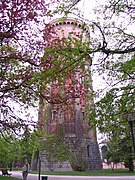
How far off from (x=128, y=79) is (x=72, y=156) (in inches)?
754

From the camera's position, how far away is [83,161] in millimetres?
26812

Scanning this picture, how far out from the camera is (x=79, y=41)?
6.41 m

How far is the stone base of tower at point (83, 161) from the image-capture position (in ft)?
88.4

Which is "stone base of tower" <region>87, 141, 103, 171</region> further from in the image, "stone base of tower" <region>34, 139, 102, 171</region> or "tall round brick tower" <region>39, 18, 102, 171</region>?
"tall round brick tower" <region>39, 18, 102, 171</region>

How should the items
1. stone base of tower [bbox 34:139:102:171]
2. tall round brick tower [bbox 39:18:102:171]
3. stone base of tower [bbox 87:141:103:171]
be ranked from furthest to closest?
1. stone base of tower [bbox 87:141:103:171]
2. stone base of tower [bbox 34:139:102:171]
3. tall round brick tower [bbox 39:18:102:171]

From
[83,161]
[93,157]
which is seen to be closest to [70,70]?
[83,161]

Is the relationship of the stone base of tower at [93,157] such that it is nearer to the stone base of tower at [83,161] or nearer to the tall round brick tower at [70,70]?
the stone base of tower at [83,161]

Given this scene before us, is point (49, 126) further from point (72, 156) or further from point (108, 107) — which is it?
point (108, 107)

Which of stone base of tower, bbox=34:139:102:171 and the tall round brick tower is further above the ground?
the tall round brick tower

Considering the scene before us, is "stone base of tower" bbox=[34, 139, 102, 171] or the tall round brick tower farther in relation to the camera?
"stone base of tower" bbox=[34, 139, 102, 171]

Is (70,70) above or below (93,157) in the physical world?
A: above

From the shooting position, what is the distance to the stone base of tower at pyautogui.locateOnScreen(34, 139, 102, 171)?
26.9m

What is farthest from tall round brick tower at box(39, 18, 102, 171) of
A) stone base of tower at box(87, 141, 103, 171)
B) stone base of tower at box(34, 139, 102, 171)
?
stone base of tower at box(87, 141, 103, 171)

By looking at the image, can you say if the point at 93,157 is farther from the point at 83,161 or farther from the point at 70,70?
the point at 70,70
